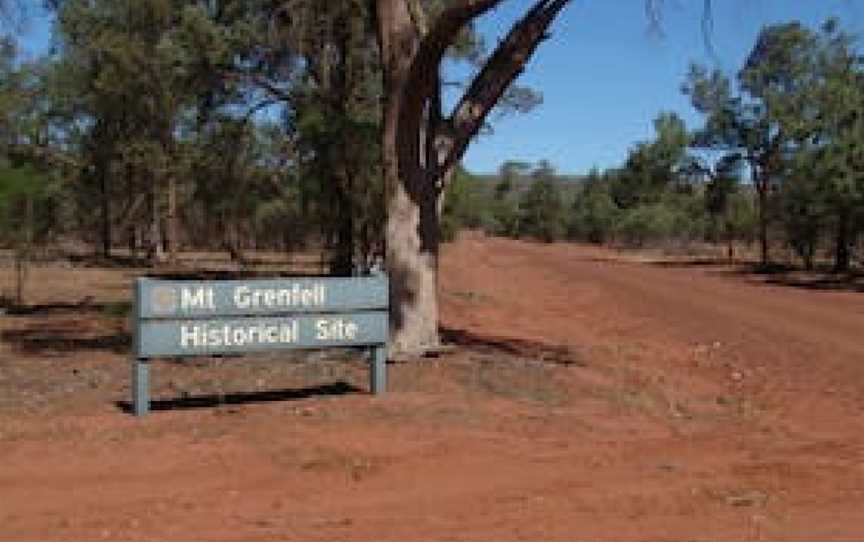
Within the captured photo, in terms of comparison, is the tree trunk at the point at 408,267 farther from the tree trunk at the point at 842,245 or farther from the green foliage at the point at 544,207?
the green foliage at the point at 544,207

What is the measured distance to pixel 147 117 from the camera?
42000 mm

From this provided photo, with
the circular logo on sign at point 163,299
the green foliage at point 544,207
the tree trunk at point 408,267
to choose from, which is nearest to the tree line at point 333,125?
the tree trunk at point 408,267

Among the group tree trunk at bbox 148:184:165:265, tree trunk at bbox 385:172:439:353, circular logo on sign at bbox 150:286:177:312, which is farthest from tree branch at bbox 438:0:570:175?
tree trunk at bbox 148:184:165:265

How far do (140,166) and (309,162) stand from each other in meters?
23.7

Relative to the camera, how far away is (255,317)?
39.5 feet

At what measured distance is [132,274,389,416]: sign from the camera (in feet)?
38.0

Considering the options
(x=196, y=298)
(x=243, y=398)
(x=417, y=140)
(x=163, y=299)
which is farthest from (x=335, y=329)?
(x=417, y=140)

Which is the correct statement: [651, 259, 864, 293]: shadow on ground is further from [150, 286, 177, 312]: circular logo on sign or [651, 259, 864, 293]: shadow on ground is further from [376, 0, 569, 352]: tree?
[150, 286, 177, 312]: circular logo on sign

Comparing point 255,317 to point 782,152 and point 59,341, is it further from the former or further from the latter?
point 782,152

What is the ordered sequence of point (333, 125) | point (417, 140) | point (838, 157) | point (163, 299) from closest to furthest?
point (163, 299) → point (417, 140) → point (333, 125) → point (838, 157)

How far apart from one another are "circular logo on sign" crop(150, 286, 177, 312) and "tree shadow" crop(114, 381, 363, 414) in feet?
3.14

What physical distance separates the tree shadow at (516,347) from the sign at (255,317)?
13.9ft

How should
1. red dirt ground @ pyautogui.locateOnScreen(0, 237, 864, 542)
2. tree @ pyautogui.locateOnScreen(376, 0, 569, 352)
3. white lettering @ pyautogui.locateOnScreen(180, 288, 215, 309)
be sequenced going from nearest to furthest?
→ red dirt ground @ pyautogui.locateOnScreen(0, 237, 864, 542)
white lettering @ pyautogui.locateOnScreen(180, 288, 215, 309)
tree @ pyautogui.locateOnScreen(376, 0, 569, 352)

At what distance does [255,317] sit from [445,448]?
7.48ft
